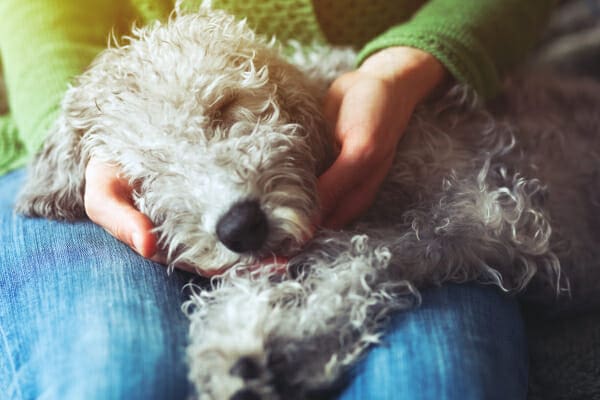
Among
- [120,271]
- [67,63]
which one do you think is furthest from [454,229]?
[67,63]

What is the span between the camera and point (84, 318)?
144 centimetres

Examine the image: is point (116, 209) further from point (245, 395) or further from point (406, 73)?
point (406, 73)

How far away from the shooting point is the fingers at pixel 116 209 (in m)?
1.49

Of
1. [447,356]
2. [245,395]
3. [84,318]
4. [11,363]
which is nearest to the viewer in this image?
[245,395]

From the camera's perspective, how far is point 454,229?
1.63 meters

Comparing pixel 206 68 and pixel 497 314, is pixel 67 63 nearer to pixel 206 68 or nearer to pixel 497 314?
pixel 206 68

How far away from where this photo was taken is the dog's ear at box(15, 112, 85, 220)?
1787 millimetres

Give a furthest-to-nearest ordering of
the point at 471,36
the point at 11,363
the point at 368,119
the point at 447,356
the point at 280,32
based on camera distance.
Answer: the point at 280,32, the point at 471,36, the point at 368,119, the point at 11,363, the point at 447,356

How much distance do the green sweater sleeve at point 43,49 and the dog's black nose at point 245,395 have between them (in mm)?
1222

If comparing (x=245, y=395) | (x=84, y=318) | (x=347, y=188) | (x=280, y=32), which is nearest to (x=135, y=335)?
(x=84, y=318)

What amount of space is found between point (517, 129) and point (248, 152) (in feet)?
3.54

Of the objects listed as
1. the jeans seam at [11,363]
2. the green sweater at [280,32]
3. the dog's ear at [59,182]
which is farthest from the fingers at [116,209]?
the green sweater at [280,32]

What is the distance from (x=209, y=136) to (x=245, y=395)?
1.89 feet

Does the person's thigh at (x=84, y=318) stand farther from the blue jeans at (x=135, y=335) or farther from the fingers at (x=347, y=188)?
the fingers at (x=347, y=188)
